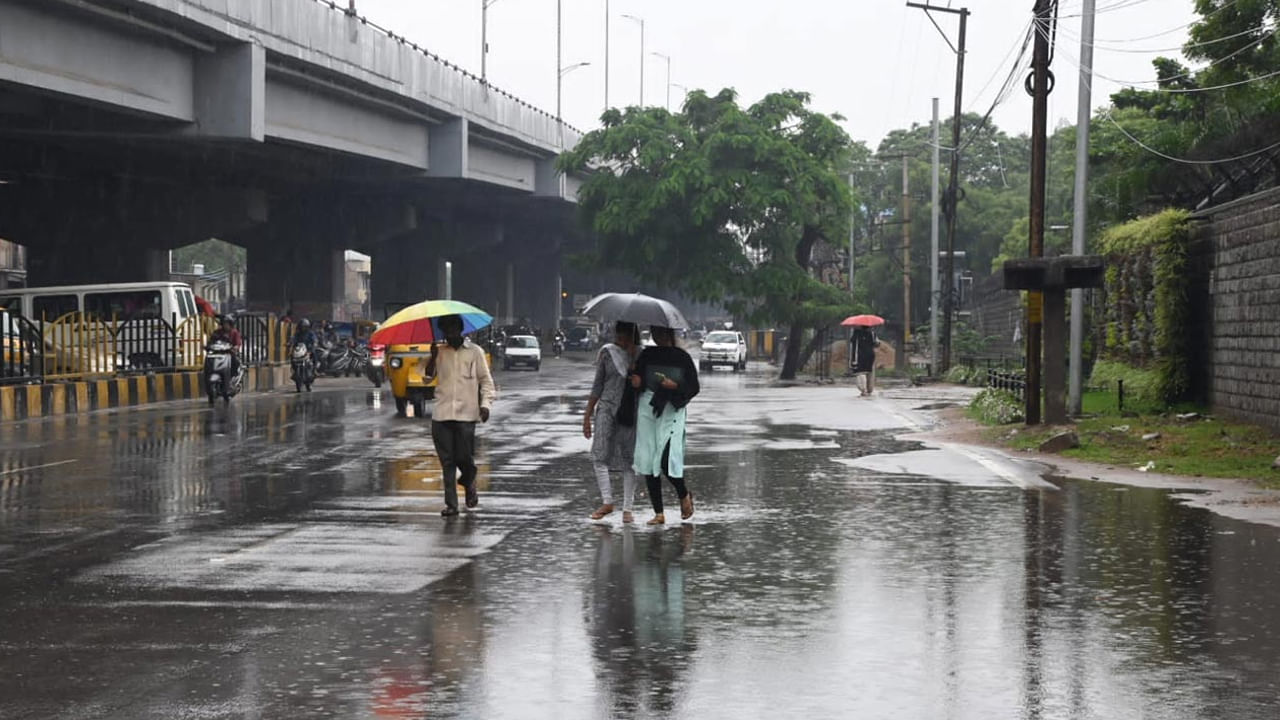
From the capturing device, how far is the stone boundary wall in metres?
21.9

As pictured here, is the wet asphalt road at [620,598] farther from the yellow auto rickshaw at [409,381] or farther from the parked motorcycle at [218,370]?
the parked motorcycle at [218,370]

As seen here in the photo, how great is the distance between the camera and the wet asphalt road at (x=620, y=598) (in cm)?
736

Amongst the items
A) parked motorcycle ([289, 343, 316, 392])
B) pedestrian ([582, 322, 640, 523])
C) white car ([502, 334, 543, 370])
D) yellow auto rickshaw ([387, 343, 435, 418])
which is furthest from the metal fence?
pedestrian ([582, 322, 640, 523])

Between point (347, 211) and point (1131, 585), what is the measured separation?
180 ft

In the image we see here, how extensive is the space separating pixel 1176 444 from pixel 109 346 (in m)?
24.5

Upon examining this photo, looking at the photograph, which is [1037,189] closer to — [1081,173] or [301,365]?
[1081,173]

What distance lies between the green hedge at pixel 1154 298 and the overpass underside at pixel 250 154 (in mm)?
17465

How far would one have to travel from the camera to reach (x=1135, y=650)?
27.5 ft

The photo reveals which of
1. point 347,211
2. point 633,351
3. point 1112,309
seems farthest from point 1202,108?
point 347,211

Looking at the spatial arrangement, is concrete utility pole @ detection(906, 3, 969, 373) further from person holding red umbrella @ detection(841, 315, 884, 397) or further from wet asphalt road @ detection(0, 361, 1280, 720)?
wet asphalt road @ detection(0, 361, 1280, 720)

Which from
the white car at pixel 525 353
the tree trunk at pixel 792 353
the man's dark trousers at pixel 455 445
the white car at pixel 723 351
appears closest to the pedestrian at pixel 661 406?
the man's dark trousers at pixel 455 445

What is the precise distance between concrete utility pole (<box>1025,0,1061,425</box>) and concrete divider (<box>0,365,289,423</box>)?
16.8 meters

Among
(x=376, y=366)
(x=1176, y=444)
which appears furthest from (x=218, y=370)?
(x=1176, y=444)

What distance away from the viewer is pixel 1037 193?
2647 cm
